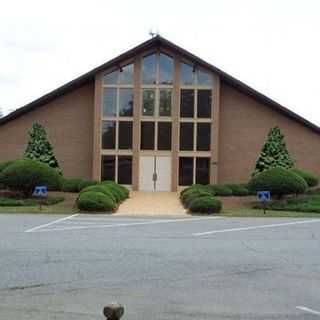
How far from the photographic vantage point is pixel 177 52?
40156 millimetres

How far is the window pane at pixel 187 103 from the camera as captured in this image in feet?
132

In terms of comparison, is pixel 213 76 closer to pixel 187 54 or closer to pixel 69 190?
pixel 187 54

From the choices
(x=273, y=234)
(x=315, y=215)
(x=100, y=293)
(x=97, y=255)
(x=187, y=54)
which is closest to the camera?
(x=100, y=293)

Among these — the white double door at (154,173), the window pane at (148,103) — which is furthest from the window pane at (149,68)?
the white double door at (154,173)

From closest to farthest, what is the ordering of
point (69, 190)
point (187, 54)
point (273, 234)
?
point (273, 234)
point (69, 190)
point (187, 54)

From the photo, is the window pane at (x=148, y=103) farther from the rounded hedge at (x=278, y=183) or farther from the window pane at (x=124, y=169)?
the rounded hedge at (x=278, y=183)

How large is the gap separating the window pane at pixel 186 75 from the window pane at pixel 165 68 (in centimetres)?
68

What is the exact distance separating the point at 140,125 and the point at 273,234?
22.8m

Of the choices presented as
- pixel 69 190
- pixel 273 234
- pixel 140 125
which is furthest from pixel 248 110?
pixel 273 234

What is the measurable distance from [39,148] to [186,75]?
32.8ft

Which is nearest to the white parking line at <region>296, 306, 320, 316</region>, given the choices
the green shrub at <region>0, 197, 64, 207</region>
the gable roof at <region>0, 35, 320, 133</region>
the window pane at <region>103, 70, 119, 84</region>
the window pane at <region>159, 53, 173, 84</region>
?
the green shrub at <region>0, 197, 64, 207</region>

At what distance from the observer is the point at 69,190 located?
35875mm

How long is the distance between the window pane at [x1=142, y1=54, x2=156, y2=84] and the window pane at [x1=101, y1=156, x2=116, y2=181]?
5.21 metres

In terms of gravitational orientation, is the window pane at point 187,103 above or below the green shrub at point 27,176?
above
